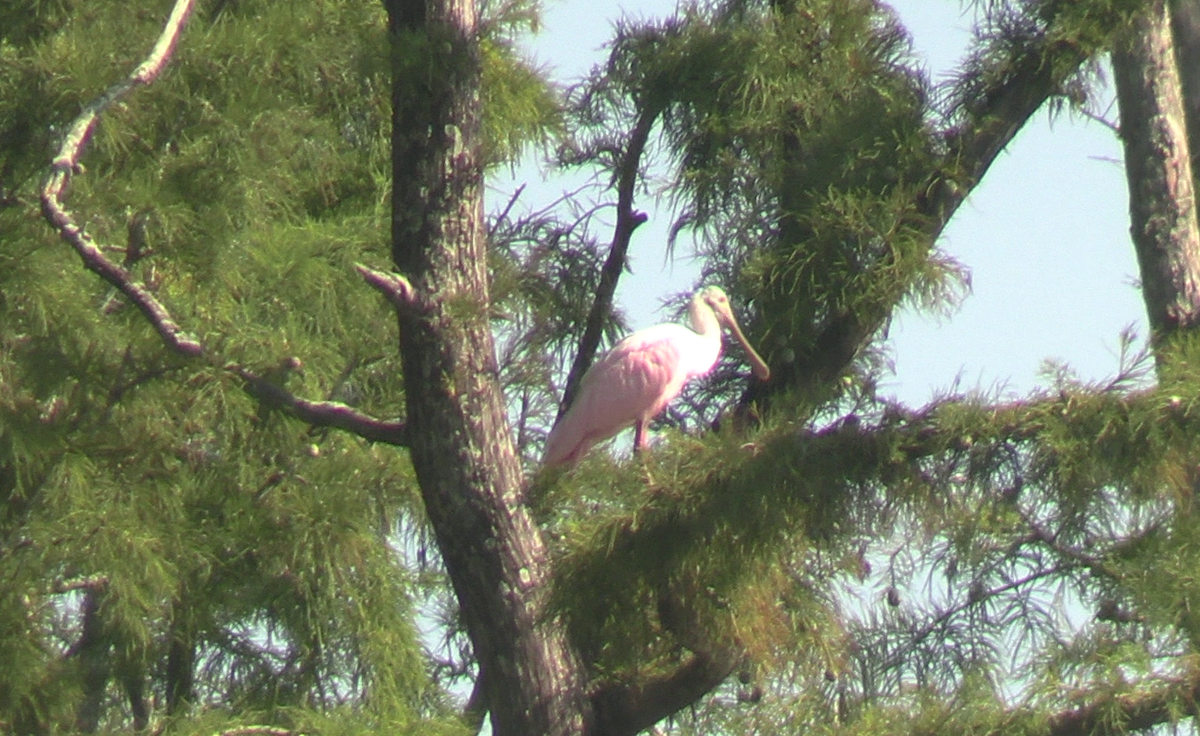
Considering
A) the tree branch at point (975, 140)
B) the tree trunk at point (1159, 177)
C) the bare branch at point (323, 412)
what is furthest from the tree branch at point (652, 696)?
the tree trunk at point (1159, 177)

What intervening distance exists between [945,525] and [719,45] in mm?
2760

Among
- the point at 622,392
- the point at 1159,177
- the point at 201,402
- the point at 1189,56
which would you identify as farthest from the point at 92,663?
the point at 1189,56

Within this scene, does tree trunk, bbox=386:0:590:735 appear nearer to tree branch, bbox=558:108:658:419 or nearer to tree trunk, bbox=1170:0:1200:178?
tree branch, bbox=558:108:658:419

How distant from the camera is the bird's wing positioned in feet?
20.7

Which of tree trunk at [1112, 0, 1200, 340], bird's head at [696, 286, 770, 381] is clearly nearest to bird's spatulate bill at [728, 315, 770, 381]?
bird's head at [696, 286, 770, 381]

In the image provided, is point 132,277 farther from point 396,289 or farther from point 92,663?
point 92,663

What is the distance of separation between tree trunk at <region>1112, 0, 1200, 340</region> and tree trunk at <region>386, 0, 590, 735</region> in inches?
120

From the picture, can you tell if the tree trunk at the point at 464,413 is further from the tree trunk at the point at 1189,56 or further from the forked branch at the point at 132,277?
the tree trunk at the point at 1189,56

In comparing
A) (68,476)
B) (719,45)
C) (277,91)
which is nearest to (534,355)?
(719,45)

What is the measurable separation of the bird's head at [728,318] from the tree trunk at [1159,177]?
133 cm

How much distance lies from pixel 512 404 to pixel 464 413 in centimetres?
328

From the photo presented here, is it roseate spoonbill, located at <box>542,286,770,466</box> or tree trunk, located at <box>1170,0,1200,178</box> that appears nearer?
roseate spoonbill, located at <box>542,286,770,466</box>

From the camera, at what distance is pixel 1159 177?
22.9 ft

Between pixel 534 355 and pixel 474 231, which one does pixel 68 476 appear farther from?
pixel 534 355
